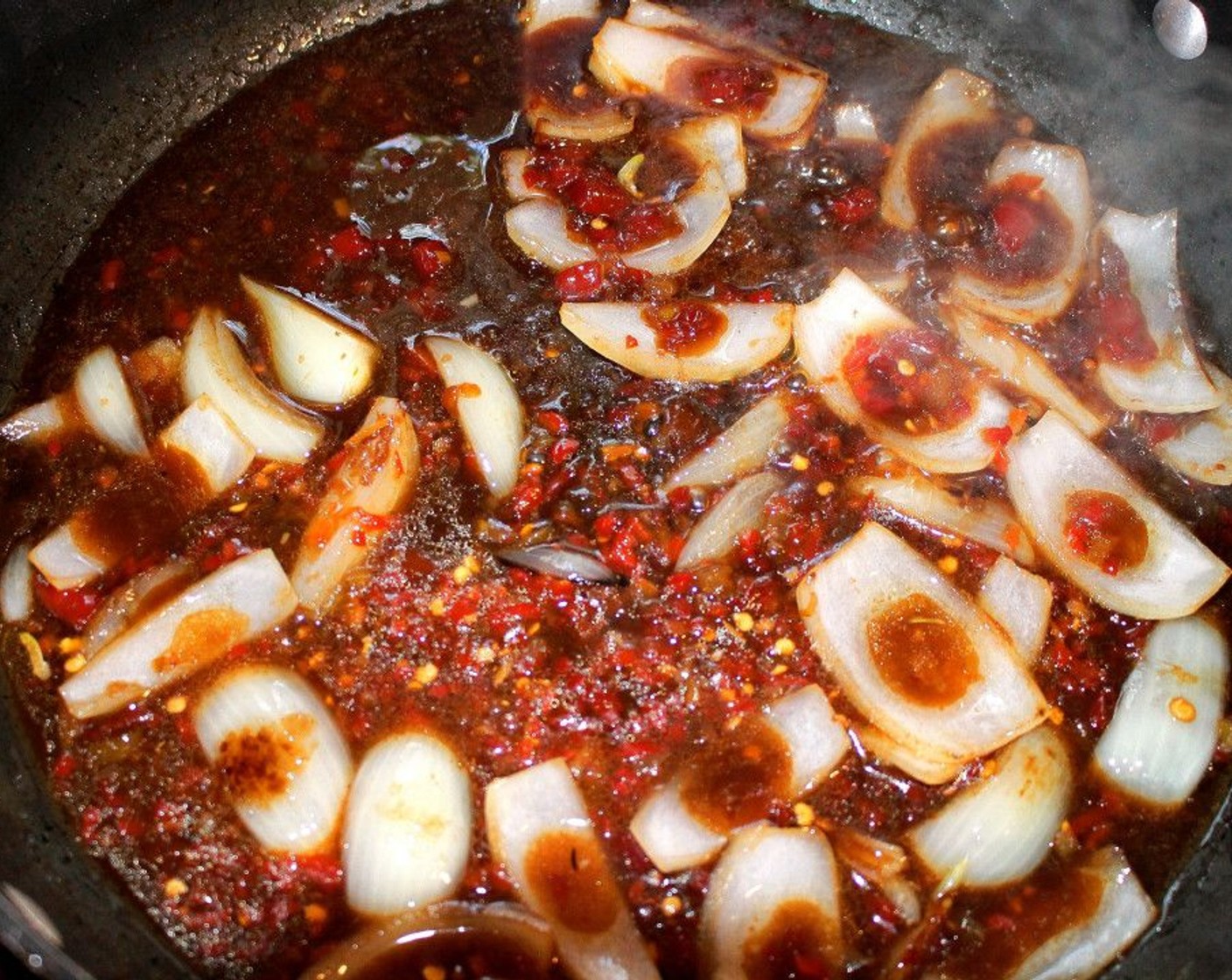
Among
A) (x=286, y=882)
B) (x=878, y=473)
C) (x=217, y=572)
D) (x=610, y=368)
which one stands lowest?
(x=878, y=473)

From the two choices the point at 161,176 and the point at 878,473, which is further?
the point at 161,176

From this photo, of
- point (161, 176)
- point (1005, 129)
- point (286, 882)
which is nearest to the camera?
point (286, 882)

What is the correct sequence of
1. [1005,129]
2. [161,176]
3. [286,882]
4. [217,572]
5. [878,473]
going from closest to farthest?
[286,882], [217,572], [878,473], [161,176], [1005,129]

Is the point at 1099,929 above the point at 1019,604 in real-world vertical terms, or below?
below

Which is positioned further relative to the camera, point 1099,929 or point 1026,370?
point 1026,370

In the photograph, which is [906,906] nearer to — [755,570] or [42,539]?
[755,570]

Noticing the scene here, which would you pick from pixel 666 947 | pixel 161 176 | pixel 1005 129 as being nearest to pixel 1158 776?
pixel 666 947

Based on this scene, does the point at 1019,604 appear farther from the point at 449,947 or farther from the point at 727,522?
the point at 449,947

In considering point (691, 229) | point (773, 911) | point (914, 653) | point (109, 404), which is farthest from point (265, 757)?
point (691, 229)
